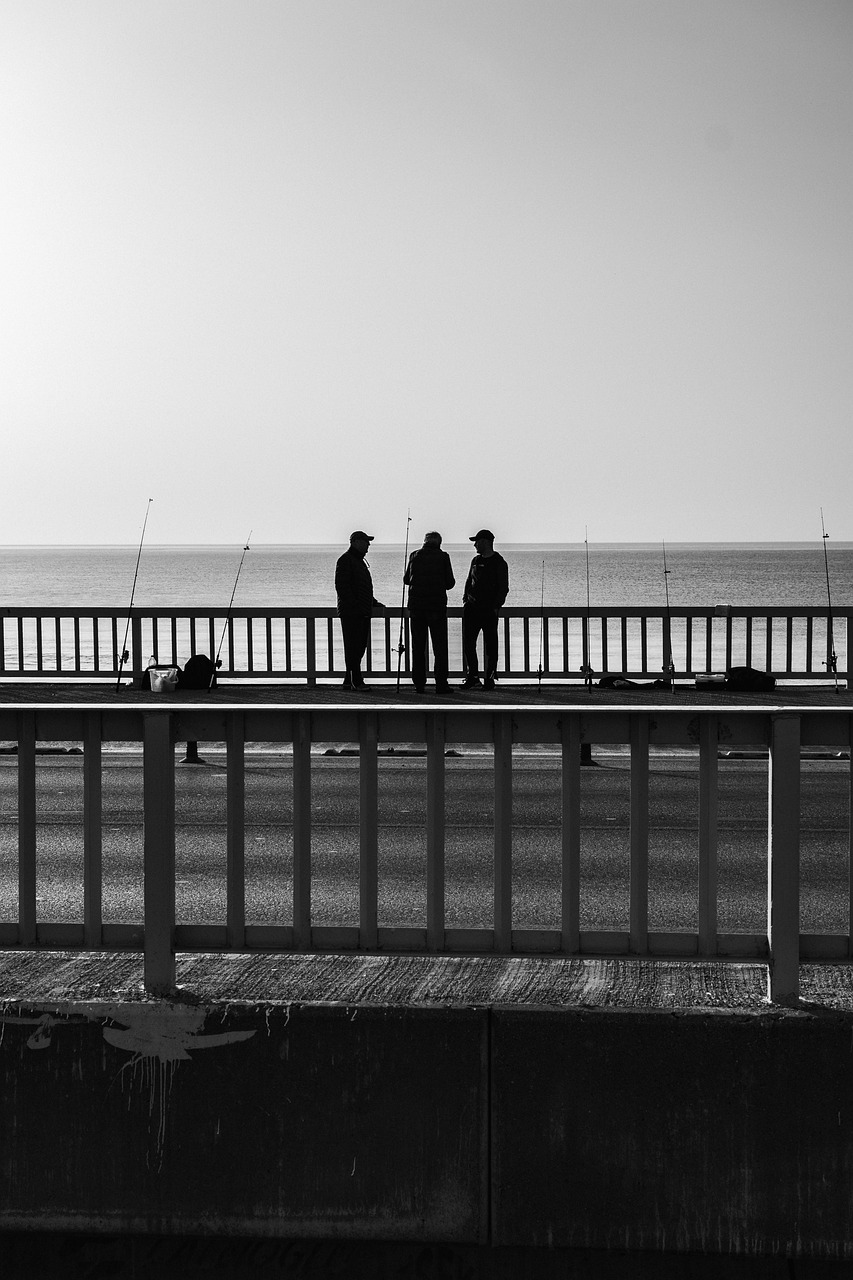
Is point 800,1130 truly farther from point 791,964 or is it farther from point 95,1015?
point 95,1015

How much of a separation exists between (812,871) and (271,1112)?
18.9 feet

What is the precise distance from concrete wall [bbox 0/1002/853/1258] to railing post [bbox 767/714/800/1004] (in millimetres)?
173

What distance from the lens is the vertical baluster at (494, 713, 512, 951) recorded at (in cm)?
467

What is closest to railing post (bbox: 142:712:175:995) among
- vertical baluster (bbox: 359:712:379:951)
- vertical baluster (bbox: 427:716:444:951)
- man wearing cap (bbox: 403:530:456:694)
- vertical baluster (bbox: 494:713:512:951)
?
vertical baluster (bbox: 359:712:379:951)

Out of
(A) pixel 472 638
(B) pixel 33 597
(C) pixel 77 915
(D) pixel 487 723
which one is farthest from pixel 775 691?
(B) pixel 33 597

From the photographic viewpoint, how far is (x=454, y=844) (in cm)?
1040

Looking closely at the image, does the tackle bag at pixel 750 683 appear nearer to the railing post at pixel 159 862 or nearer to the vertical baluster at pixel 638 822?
the vertical baluster at pixel 638 822

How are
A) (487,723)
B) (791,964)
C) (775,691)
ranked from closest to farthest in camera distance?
(791,964), (487,723), (775,691)

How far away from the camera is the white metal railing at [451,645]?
66.7 ft

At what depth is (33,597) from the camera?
397ft

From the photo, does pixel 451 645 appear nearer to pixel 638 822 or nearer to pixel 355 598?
pixel 355 598

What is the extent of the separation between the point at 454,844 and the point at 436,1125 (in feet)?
19.9

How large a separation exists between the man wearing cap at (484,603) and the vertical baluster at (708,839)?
1532 cm

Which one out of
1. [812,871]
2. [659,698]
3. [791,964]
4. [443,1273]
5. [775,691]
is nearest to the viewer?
[443,1273]
